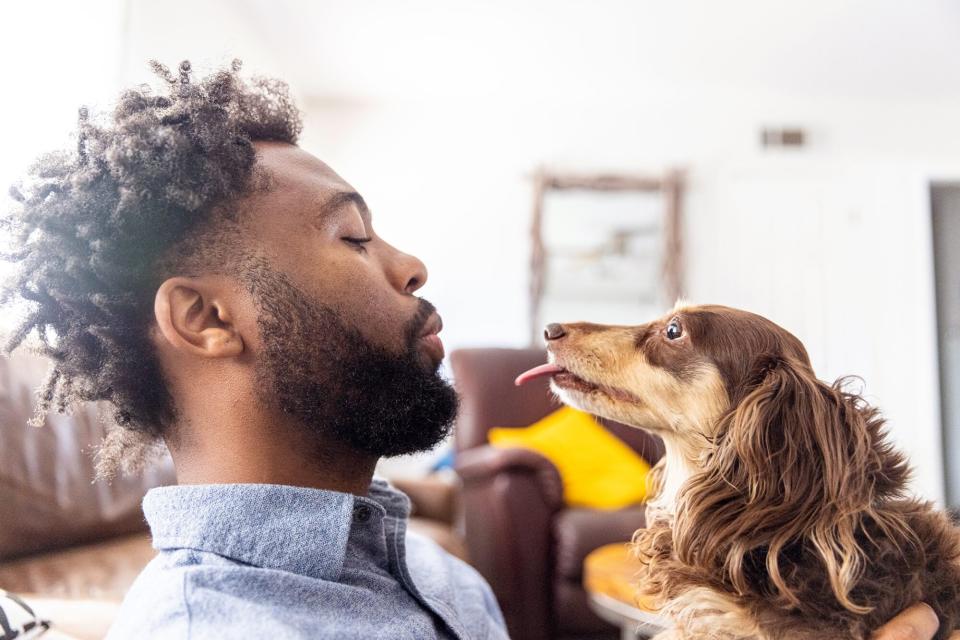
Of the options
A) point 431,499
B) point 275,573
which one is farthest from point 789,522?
point 431,499

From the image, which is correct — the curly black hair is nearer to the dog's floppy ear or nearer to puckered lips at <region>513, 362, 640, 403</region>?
puckered lips at <region>513, 362, 640, 403</region>

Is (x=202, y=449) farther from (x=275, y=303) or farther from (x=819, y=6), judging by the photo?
(x=819, y=6)

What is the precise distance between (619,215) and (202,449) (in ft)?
16.6

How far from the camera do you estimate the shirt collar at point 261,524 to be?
0.99 m

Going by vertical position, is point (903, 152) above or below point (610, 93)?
below

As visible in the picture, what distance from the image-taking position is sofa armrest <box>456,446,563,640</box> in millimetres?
3268

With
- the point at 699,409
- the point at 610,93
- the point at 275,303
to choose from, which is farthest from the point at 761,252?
the point at 275,303

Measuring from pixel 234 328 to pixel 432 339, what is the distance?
309 mm

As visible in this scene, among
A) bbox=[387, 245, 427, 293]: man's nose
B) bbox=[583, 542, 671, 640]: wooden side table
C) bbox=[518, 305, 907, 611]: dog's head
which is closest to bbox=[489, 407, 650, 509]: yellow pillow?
bbox=[583, 542, 671, 640]: wooden side table

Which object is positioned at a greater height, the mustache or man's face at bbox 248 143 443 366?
man's face at bbox 248 143 443 366

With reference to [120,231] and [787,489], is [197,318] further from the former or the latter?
[787,489]

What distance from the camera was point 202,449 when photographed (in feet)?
3.68

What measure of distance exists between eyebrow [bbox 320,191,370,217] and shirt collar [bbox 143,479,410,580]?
0.43 m

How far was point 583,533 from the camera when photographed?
126 inches
